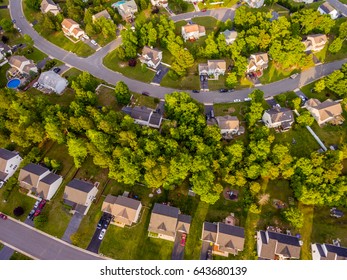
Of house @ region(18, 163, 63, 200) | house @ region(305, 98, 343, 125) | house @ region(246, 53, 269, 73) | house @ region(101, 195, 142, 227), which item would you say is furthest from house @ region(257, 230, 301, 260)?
house @ region(246, 53, 269, 73)

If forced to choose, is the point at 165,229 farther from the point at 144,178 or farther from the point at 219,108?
the point at 219,108

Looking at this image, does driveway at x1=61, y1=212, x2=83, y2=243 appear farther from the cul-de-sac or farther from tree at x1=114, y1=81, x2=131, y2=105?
tree at x1=114, y1=81, x2=131, y2=105

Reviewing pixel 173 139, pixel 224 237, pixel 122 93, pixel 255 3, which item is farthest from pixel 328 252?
pixel 255 3

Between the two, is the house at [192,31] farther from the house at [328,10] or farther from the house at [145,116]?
the house at [328,10]

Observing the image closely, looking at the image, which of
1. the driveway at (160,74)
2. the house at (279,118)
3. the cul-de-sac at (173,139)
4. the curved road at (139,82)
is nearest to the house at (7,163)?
the cul-de-sac at (173,139)

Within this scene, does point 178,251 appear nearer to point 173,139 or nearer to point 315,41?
point 173,139
